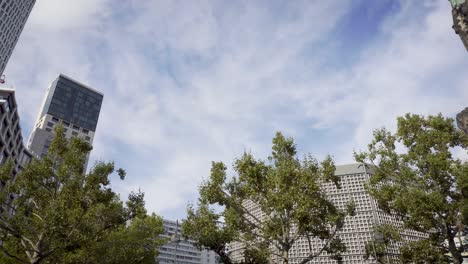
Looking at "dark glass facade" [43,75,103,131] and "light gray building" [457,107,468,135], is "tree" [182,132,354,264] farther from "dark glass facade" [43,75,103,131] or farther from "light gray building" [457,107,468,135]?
"dark glass facade" [43,75,103,131]

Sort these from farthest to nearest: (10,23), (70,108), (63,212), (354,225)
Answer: (70,108) < (10,23) < (354,225) < (63,212)

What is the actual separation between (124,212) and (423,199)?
51.4ft

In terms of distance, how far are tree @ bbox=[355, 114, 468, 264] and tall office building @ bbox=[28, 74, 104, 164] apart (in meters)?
95.6

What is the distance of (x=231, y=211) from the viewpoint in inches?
701

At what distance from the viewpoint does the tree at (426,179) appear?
1683 cm

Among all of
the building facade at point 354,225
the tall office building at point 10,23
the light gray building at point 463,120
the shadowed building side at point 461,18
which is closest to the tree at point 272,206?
the light gray building at point 463,120

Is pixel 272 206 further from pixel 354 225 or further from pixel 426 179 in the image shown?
pixel 354 225

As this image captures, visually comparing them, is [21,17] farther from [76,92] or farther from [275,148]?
[275,148]

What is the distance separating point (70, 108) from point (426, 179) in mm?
111354

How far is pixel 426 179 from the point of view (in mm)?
17891

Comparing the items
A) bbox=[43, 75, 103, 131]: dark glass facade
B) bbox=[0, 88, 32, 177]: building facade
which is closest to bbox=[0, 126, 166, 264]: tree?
bbox=[0, 88, 32, 177]: building facade

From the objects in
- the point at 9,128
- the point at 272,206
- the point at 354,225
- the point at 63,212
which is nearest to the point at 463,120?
the point at 272,206

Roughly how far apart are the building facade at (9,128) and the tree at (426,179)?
142 feet

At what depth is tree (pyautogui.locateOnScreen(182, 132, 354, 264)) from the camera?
16.7 m
